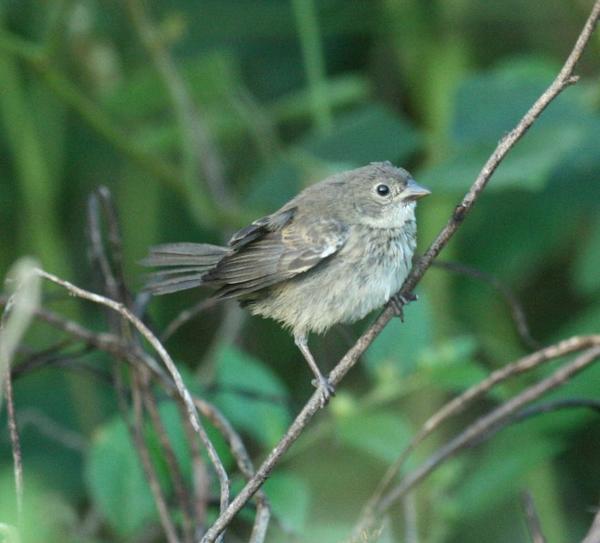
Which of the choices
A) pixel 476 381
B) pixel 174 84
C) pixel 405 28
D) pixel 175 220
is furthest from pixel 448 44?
pixel 476 381

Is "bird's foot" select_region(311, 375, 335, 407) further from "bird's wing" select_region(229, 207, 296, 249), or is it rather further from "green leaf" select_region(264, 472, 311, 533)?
"bird's wing" select_region(229, 207, 296, 249)

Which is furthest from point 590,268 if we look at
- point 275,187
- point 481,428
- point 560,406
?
point 481,428

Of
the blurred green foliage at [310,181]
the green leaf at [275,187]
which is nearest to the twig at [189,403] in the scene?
the blurred green foliage at [310,181]

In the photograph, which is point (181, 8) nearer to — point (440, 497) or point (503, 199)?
point (503, 199)

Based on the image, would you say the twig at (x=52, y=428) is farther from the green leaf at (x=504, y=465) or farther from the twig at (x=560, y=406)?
the twig at (x=560, y=406)

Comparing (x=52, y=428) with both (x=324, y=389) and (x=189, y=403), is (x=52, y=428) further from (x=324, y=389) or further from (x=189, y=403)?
(x=189, y=403)

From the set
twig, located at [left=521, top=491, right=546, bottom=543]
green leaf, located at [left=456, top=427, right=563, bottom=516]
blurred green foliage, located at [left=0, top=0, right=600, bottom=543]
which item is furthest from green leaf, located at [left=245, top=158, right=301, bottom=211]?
twig, located at [left=521, top=491, right=546, bottom=543]
